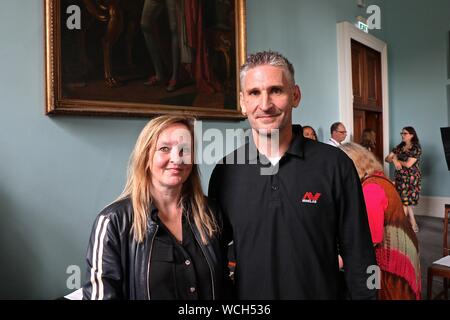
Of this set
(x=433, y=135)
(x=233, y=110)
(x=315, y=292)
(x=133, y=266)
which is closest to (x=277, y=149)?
(x=315, y=292)

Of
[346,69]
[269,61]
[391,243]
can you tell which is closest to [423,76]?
[346,69]

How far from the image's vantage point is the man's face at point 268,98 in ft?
5.71

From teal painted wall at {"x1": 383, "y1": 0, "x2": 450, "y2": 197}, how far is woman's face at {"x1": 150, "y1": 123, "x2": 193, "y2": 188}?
1005cm

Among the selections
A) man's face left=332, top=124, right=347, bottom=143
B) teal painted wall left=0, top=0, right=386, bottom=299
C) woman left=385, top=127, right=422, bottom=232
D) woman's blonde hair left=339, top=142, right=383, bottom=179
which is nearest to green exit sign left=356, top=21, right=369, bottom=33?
woman left=385, top=127, right=422, bottom=232

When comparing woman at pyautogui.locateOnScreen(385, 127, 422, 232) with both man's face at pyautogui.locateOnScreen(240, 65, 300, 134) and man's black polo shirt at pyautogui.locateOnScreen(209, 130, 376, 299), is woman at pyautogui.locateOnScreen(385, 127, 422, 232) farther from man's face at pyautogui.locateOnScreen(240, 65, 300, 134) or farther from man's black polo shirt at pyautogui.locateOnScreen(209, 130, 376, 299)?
man's face at pyautogui.locateOnScreen(240, 65, 300, 134)

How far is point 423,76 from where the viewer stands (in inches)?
411

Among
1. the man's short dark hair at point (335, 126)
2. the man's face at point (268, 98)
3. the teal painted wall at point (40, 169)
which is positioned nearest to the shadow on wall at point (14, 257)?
the teal painted wall at point (40, 169)

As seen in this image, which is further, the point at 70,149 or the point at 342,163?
the point at 70,149

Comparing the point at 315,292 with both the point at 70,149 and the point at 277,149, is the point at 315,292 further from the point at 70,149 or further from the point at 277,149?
the point at 70,149

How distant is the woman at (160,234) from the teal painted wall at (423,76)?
1004 centimetres

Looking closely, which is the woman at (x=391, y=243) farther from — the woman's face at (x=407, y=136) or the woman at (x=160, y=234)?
the woman's face at (x=407, y=136)

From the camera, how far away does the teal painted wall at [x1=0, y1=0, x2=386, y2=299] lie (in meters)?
3.26

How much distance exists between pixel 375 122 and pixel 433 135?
1.74 m

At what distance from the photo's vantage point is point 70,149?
145 inches
